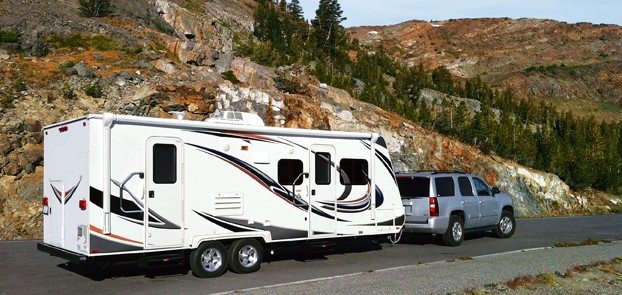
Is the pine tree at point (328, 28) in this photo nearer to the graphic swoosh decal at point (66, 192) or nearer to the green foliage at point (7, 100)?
the green foliage at point (7, 100)

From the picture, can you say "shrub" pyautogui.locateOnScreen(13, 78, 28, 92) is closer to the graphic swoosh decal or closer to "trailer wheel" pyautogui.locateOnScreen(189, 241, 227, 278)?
the graphic swoosh decal

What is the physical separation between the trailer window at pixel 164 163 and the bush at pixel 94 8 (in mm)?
25551

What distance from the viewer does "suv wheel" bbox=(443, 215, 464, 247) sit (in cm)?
1631

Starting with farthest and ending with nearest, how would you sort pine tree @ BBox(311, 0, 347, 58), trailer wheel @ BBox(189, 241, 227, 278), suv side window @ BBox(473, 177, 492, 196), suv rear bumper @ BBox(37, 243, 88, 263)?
1. pine tree @ BBox(311, 0, 347, 58)
2. suv side window @ BBox(473, 177, 492, 196)
3. trailer wheel @ BBox(189, 241, 227, 278)
4. suv rear bumper @ BBox(37, 243, 88, 263)

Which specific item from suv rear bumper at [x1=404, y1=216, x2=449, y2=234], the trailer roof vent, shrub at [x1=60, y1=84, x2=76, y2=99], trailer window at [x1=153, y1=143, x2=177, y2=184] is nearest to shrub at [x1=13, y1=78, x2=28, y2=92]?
shrub at [x1=60, y1=84, x2=76, y2=99]

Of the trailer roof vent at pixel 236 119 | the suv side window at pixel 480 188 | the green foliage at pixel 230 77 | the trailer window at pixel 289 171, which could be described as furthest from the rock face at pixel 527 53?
the trailer roof vent at pixel 236 119

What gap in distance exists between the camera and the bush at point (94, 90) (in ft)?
80.5

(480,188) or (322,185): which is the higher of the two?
(322,185)

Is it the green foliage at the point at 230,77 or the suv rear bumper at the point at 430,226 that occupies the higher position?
the green foliage at the point at 230,77

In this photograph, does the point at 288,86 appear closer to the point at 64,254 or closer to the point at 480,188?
the point at 480,188

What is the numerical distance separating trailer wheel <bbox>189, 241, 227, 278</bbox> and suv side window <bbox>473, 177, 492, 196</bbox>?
28.7 ft

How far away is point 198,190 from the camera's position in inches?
448

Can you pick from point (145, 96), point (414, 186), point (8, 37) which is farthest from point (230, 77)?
point (414, 186)

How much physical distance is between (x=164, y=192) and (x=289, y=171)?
2.89 meters
